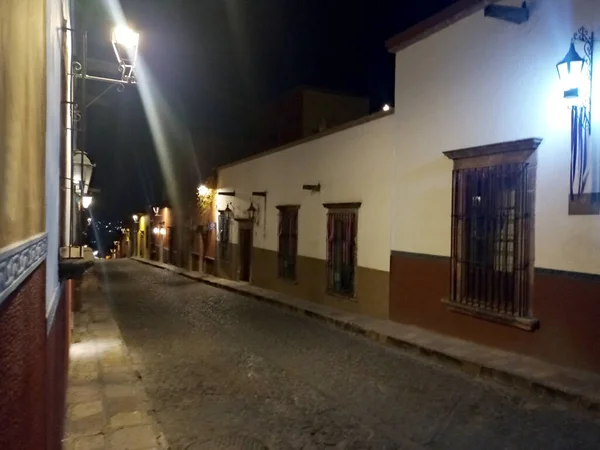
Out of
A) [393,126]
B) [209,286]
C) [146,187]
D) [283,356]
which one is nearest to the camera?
[283,356]

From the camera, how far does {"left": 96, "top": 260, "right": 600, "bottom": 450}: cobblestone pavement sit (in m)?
5.28

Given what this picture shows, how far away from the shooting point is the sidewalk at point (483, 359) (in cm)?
652

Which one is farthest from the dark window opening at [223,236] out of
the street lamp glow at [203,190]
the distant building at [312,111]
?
the distant building at [312,111]

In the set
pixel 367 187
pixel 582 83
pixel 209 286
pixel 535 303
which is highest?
pixel 582 83

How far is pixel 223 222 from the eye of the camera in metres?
22.4

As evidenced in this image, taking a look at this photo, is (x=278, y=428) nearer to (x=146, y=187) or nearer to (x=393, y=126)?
(x=393, y=126)

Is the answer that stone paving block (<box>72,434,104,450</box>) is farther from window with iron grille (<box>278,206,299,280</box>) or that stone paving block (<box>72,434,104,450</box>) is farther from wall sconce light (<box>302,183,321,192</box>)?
window with iron grille (<box>278,206,299,280</box>)

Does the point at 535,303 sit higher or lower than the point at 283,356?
higher

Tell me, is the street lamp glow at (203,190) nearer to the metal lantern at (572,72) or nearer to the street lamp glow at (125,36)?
the street lamp glow at (125,36)

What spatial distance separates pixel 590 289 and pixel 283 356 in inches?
186

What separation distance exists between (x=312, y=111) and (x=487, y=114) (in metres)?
15.3

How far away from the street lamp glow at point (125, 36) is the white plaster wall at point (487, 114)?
5.73 m

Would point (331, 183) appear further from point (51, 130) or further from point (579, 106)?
point (51, 130)

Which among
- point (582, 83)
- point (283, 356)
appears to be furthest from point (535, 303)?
point (283, 356)
